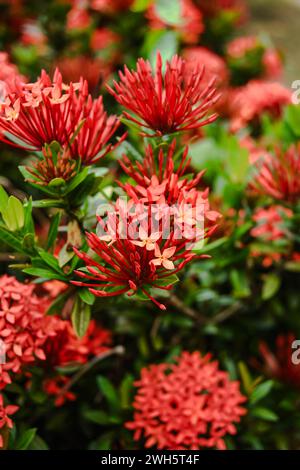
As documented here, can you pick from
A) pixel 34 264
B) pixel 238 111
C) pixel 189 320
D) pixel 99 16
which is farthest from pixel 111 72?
pixel 34 264

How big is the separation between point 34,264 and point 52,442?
0.61 meters

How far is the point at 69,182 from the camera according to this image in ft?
2.93

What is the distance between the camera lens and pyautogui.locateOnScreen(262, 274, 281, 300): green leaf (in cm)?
125

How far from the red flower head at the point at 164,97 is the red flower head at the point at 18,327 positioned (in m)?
0.37

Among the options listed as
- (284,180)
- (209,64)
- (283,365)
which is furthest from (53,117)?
(209,64)

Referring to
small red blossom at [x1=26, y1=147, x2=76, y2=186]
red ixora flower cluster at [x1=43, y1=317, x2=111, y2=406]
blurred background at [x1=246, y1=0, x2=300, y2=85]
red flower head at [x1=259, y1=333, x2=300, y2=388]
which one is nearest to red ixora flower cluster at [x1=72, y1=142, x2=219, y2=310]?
small red blossom at [x1=26, y1=147, x2=76, y2=186]

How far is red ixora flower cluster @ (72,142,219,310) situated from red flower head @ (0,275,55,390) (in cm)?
20

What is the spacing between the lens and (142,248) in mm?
782

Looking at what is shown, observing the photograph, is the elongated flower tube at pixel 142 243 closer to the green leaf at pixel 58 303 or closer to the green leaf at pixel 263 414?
the green leaf at pixel 58 303

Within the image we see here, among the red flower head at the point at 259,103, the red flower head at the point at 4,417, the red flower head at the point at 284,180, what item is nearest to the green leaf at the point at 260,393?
the red flower head at the point at 284,180

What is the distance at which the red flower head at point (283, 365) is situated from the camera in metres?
1.29

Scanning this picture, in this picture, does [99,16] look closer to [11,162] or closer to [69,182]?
[11,162]

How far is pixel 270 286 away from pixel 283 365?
Result: 0.21 metres

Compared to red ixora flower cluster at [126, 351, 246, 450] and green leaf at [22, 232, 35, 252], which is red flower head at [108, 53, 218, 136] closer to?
green leaf at [22, 232, 35, 252]
